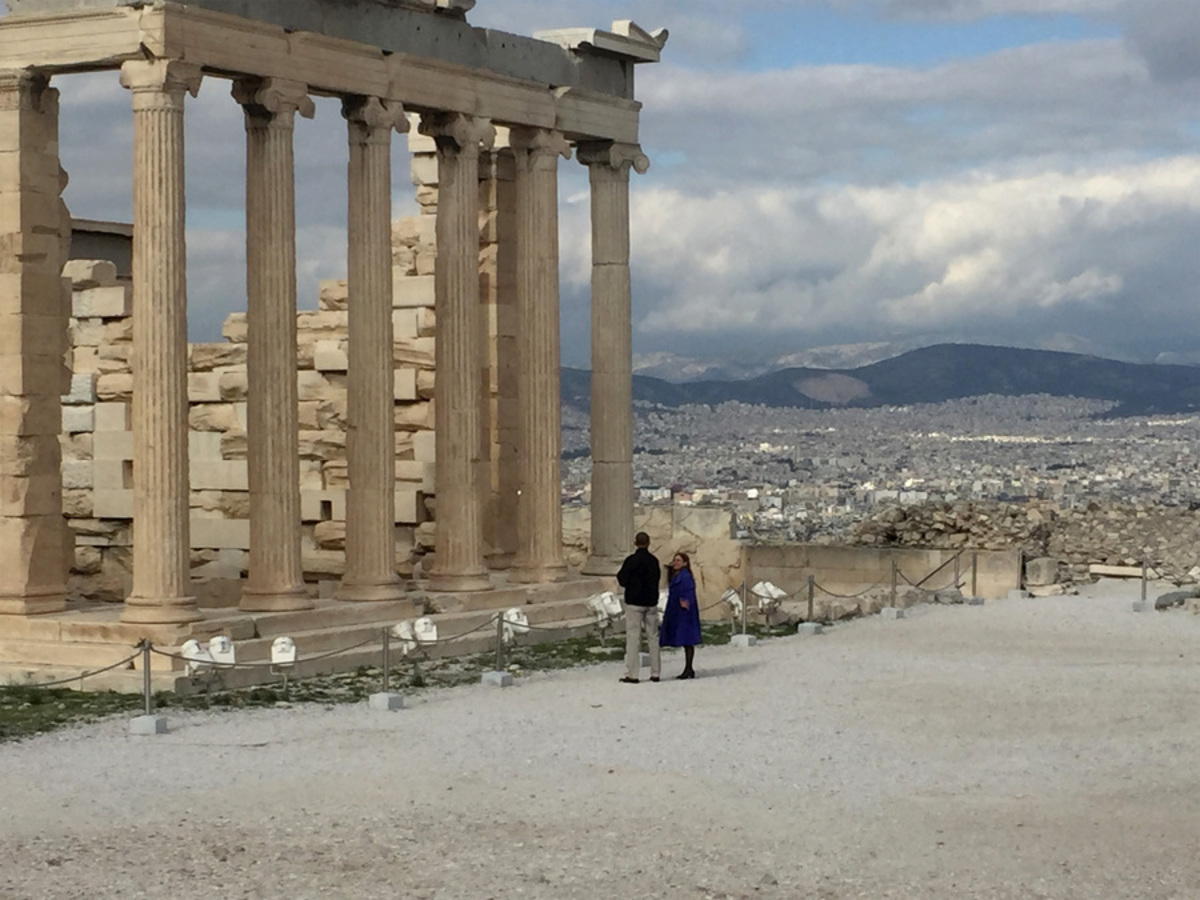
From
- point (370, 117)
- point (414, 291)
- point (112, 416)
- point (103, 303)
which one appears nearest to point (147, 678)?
point (370, 117)

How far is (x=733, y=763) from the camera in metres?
20.1

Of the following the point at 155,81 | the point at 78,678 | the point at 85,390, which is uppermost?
the point at 155,81

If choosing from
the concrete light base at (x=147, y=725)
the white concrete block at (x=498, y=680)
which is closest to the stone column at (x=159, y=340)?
the white concrete block at (x=498, y=680)

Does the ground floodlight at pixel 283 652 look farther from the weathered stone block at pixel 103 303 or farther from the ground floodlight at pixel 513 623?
the weathered stone block at pixel 103 303

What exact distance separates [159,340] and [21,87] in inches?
136

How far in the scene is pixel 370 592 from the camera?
29094 mm

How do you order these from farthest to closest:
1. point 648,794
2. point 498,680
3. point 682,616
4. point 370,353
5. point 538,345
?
point 538,345 < point 370,353 < point 682,616 < point 498,680 < point 648,794

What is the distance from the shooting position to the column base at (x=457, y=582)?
100ft

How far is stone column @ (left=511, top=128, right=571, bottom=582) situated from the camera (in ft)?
105

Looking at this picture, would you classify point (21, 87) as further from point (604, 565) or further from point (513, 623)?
point (604, 565)

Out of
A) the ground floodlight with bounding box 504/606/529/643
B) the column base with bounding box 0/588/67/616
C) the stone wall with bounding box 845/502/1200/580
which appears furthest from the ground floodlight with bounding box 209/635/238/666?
the stone wall with bounding box 845/502/1200/580

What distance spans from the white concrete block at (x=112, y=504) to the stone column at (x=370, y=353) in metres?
5.68

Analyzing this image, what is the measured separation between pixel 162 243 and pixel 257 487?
3.43m

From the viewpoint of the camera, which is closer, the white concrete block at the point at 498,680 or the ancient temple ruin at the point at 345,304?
the white concrete block at the point at 498,680
